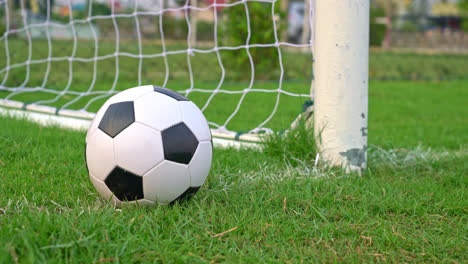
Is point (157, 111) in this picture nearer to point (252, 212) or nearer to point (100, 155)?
point (100, 155)

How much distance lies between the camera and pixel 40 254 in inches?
54.9

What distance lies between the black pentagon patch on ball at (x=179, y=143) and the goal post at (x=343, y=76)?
40.4 inches

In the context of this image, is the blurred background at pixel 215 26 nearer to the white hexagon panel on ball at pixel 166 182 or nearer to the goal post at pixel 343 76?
the goal post at pixel 343 76

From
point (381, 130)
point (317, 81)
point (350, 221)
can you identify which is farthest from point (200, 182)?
point (381, 130)

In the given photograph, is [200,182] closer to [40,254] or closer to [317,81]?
[40,254]

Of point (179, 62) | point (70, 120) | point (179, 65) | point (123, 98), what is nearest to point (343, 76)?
point (123, 98)

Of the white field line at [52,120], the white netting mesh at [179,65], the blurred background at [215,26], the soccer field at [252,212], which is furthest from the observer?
the blurred background at [215,26]

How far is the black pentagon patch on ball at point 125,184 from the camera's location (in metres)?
1.87

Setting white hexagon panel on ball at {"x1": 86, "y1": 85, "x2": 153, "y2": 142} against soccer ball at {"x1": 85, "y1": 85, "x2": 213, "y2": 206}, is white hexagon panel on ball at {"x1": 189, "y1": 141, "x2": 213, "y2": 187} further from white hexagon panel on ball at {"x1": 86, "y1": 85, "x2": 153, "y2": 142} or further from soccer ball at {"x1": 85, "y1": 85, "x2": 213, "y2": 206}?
white hexagon panel on ball at {"x1": 86, "y1": 85, "x2": 153, "y2": 142}

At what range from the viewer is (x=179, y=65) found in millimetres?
9445

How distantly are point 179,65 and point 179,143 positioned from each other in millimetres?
7703

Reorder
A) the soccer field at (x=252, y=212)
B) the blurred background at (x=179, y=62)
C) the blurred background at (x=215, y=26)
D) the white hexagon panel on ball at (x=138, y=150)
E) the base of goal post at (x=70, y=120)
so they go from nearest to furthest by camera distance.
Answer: the soccer field at (x=252, y=212) < the white hexagon panel on ball at (x=138, y=150) < the base of goal post at (x=70, y=120) < the blurred background at (x=179, y=62) < the blurred background at (x=215, y=26)

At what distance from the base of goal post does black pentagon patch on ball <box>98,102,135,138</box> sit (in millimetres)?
1225

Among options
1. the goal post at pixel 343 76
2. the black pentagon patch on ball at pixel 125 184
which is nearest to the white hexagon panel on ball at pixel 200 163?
the black pentagon patch on ball at pixel 125 184
